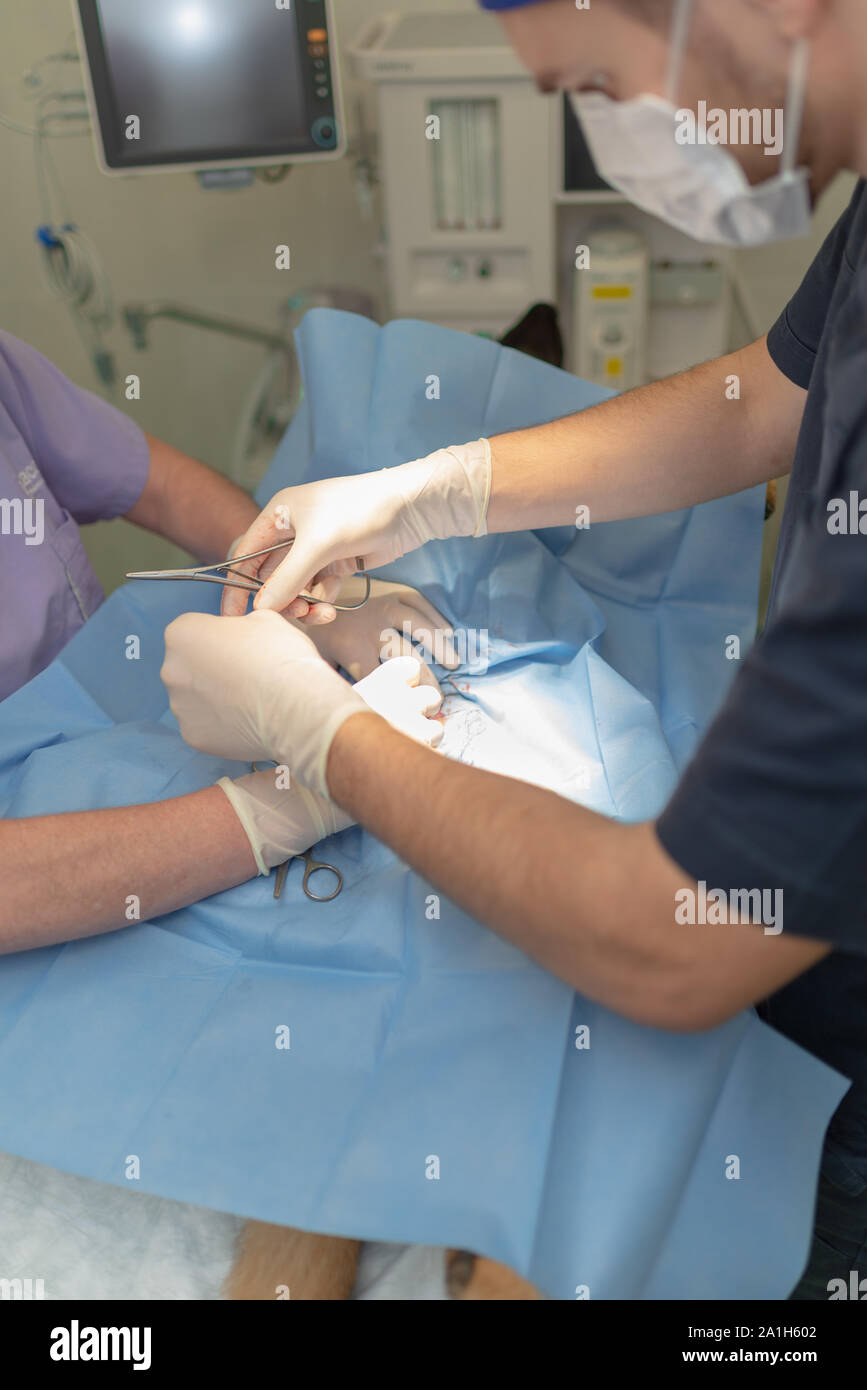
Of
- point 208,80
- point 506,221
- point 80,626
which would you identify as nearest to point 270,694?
point 80,626

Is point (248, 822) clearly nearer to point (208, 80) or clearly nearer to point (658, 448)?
point (658, 448)

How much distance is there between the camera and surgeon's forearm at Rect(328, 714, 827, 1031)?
79 cm

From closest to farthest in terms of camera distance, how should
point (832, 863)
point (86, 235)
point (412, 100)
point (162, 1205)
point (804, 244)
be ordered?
1. point (832, 863)
2. point (162, 1205)
3. point (412, 100)
4. point (86, 235)
5. point (804, 244)

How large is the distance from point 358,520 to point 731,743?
715 millimetres

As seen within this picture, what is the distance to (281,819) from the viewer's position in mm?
1228

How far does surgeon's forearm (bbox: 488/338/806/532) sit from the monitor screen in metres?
1.04

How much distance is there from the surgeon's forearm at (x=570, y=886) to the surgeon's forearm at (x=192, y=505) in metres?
0.86

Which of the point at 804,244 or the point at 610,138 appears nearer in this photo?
the point at 610,138

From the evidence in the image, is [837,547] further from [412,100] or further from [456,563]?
[412,100]
